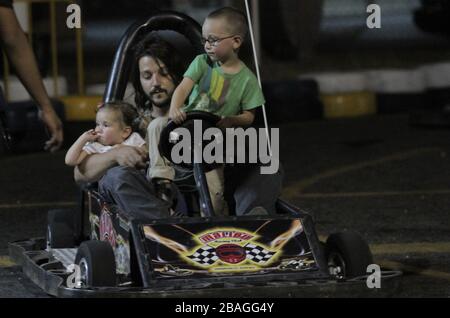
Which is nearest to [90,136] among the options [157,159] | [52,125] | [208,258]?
[157,159]

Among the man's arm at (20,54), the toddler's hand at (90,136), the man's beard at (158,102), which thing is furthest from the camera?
the man's beard at (158,102)

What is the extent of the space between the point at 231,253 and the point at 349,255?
0.47 m

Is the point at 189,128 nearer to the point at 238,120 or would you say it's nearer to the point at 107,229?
the point at 238,120

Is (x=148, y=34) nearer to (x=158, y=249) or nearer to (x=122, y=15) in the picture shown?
(x=158, y=249)

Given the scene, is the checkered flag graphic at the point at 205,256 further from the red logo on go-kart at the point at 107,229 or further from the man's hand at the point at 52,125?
the man's hand at the point at 52,125

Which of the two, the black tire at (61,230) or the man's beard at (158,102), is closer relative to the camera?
the man's beard at (158,102)

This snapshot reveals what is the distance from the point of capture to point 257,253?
6.00 m

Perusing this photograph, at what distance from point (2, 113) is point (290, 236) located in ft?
4.29

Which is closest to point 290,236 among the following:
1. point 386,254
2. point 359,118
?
point 386,254

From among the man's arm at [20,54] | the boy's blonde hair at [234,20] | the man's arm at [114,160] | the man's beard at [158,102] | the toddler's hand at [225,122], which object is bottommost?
the man's arm at [114,160]

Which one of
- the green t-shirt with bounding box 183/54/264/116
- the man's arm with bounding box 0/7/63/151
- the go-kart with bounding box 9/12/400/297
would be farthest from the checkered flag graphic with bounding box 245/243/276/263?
the man's arm with bounding box 0/7/63/151

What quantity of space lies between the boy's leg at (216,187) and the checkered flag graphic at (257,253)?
1.49 ft

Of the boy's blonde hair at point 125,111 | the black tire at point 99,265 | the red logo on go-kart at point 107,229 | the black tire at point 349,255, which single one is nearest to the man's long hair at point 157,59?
the boy's blonde hair at point 125,111

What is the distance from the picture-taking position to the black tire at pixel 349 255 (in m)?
6.03
